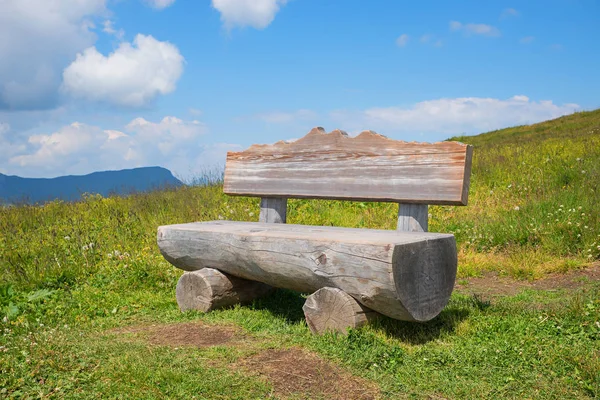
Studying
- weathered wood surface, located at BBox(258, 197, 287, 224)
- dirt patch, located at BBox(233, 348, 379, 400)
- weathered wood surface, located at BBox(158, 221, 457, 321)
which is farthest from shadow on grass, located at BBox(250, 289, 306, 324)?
dirt patch, located at BBox(233, 348, 379, 400)

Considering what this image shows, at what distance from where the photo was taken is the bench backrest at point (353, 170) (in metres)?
4.36

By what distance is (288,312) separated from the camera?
5.11 m

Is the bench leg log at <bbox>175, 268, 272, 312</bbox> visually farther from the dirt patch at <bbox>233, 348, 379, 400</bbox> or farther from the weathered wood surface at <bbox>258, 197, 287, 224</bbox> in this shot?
the dirt patch at <bbox>233, 348, 379, 400</bbox>

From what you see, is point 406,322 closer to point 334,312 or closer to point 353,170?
point 334,312

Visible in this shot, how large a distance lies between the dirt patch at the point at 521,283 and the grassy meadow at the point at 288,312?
0.12 metres

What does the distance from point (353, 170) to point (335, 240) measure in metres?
1.12

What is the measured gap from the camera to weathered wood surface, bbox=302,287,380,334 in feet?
13.1

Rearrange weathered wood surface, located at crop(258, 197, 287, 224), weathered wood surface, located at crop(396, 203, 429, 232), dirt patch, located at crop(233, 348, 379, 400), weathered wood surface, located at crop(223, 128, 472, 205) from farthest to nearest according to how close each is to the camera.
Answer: weathered wood surface, located at crop(258, 197, 287, 224), weathered wood surface, located at crop(396, 203, 429, 232), weathered wood surface, located at crop(223, 128, 472, 205), dirt patch, located at crop(233, 348, 379, 400)

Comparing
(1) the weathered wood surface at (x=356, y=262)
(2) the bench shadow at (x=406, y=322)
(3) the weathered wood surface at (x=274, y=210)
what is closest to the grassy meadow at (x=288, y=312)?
(2) the bench shadow at (x=406, y=322)

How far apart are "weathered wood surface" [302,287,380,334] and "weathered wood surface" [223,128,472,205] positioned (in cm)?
103

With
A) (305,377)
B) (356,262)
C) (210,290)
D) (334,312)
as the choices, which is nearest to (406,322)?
(334,312)

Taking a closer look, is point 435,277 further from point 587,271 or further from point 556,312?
point 587,271

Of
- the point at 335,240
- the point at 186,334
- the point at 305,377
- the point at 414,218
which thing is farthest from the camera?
the point at 414,218

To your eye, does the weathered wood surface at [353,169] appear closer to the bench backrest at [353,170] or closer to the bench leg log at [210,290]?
the bench backrest at [353,170]
